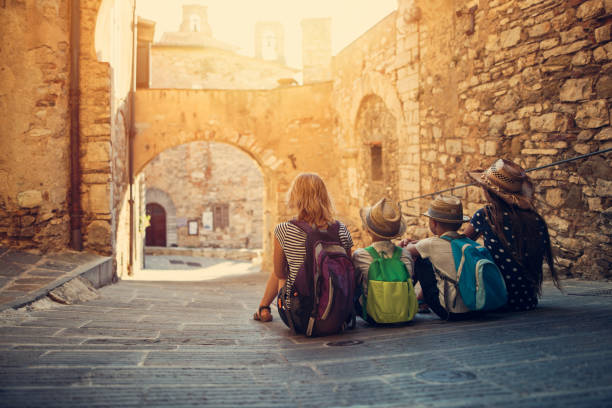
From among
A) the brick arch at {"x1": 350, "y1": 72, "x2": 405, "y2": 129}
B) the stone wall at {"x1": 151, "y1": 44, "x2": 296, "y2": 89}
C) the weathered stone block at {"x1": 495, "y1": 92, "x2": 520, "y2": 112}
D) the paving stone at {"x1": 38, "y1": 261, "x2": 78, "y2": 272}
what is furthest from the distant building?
the weathered stone block at {"x1": 495, "y1": 92, "x2": 520, "y2": 112}

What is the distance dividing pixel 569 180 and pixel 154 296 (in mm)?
4021

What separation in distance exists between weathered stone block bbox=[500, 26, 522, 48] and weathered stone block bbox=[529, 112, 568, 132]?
A: 0.80 meters

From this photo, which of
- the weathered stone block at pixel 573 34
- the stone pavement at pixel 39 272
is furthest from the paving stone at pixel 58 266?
the weathered stone block at pixel 573 34

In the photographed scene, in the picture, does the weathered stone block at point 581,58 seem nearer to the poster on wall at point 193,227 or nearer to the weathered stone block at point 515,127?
the weathered stone block at point 515,127

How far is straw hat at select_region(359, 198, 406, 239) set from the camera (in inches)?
123

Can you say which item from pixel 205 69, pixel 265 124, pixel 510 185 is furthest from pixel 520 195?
pixel 205 69

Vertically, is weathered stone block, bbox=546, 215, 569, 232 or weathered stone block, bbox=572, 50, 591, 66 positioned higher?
weathered stone block, bbox=572, 50, 591, 66

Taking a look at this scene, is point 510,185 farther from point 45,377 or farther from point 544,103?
point 45,377

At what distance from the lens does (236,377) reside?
2.13 metres

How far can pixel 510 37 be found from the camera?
5070mm

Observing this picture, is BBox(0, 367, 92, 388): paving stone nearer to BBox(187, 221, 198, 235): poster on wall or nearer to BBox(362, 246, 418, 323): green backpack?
BBox(362, 246, 418, 323): green backpack

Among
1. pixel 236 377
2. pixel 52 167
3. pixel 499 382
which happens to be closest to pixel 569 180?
pixel 499 382

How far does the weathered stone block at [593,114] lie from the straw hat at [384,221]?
2.11 m

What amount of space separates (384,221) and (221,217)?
19.1m
